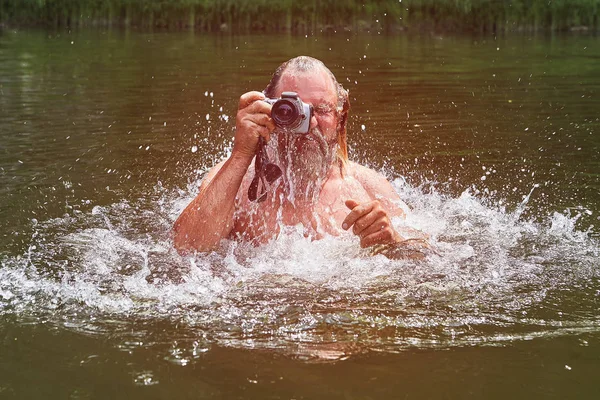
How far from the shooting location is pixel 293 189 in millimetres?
4852

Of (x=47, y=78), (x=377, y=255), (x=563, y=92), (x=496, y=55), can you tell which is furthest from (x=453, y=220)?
(x=496, y=55)

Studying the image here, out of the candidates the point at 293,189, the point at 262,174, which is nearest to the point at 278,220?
the point at 293,189

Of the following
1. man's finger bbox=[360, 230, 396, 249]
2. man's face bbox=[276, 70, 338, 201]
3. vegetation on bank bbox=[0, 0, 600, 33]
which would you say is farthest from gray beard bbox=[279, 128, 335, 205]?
vegetation on bank bbox=[0, 0, 600, 33]

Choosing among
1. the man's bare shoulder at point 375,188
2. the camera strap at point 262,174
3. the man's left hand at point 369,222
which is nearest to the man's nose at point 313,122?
the camera strap at point 262,174

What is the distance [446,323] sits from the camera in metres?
3.83

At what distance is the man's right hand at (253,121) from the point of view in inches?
173

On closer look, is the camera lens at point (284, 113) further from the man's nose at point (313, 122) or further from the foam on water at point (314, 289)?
the foam on water at point (314, 289)

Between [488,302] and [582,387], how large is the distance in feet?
3.01

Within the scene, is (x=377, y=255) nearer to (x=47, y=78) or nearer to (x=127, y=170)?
(x=127, y=170)

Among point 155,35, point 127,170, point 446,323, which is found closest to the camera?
point 446,323

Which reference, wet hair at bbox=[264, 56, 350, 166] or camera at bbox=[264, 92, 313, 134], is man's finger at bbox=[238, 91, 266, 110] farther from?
wet hair at bbox=[264, 56, 350, 166]

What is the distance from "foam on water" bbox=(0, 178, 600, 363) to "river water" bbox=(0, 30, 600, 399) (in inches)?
0.5

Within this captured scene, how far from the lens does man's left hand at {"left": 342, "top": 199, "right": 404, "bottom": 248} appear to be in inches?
168

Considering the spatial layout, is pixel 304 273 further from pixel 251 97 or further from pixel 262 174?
pixel 251 97
